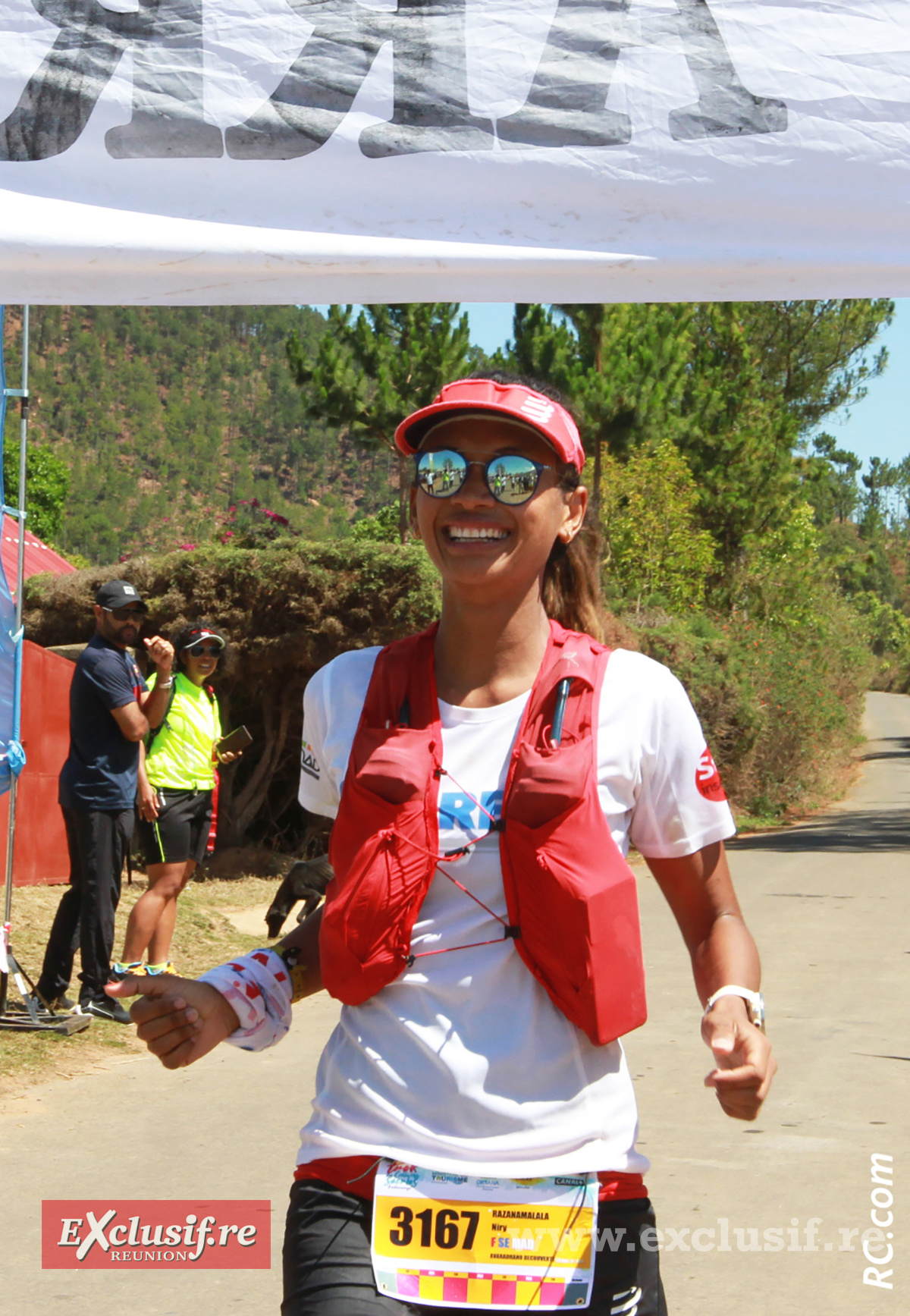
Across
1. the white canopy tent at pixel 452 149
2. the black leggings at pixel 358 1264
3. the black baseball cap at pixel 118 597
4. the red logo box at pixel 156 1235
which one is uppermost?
the white canopy tent at pixel 452 149

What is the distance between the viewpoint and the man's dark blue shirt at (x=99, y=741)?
6500 mm

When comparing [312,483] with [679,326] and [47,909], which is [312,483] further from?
[47,909]

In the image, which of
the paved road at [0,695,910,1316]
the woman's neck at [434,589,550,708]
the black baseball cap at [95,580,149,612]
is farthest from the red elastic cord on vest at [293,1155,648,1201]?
the black baseball cap at [95,580,149,612]

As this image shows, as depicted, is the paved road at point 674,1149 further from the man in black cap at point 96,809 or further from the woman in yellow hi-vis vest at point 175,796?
the woman in yellow hi-vis vest at point 175,796

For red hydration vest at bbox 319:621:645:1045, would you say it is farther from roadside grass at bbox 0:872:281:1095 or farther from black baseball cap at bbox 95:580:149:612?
black baseball cap at bbox 95:580:149:612

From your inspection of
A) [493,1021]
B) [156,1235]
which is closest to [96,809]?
[156,1235]

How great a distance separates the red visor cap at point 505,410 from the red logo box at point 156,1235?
2.97 metres

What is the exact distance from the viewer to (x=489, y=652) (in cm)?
216

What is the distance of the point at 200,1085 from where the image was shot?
5926mm

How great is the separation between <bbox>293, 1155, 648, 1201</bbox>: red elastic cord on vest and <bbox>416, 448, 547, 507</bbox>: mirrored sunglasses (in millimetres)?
963

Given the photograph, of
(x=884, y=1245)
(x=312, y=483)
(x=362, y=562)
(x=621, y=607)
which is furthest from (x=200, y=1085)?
(x=312, y=483)

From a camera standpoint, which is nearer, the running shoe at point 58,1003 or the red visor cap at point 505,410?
the red visor cap at point 505,410

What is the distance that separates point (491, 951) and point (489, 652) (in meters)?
0.48

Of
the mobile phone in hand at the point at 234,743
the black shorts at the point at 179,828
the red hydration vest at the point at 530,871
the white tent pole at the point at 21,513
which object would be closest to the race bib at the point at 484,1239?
the red hydration vest at the point at 530,871
